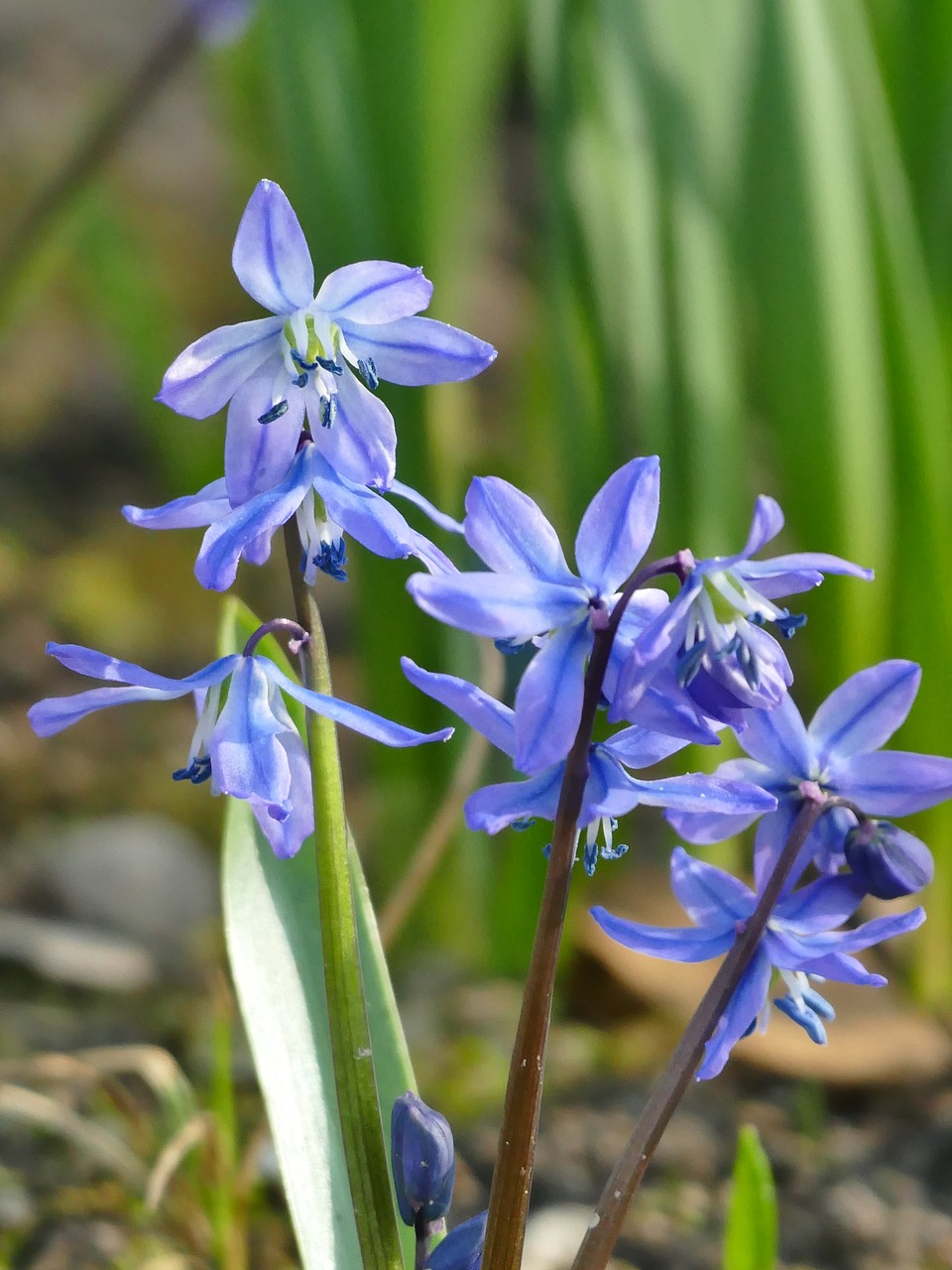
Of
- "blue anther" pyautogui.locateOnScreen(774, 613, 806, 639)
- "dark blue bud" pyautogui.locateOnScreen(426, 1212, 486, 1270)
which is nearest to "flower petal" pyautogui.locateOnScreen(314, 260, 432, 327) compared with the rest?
"blue anther" pyautogui.locateOnScreen(774, 613, 806, 639)

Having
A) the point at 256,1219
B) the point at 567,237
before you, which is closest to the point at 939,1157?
the point at 256,1219

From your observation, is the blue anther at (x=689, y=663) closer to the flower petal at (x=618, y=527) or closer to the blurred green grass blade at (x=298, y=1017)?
the flower petal at (x=618, y=527)

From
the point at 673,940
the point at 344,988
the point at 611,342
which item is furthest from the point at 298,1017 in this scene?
the point at 611,342

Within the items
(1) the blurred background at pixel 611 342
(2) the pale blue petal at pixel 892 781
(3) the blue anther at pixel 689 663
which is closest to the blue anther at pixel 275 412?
(3) the blue anther at pixel 689 663

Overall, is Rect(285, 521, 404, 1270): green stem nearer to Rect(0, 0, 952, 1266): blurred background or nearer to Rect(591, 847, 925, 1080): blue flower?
Rect(591, 847, 925, 1080): blue flower

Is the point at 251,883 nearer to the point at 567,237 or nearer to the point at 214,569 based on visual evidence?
the point at 214,569
